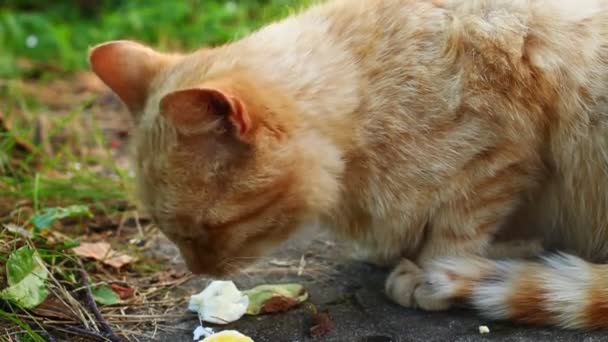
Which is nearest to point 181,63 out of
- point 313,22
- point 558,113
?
point 313,22

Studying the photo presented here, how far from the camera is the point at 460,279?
2162 mm

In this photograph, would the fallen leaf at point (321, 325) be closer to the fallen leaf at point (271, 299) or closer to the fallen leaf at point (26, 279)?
the fallen leaf at point (271, 299)

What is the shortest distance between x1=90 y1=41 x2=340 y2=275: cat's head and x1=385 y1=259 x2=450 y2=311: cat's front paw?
34cm

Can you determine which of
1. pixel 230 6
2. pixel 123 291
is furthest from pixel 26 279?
pixel 230 6

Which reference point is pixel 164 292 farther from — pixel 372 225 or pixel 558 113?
pixel 558 113

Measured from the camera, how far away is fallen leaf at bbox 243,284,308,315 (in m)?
2.28

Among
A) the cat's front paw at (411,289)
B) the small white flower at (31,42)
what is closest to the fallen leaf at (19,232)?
the cat's front paw at (411,289)

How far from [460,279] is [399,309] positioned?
22cm

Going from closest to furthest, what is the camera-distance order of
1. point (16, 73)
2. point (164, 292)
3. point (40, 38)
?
point (164, 292)
point (16, 73)
point (40, 38)

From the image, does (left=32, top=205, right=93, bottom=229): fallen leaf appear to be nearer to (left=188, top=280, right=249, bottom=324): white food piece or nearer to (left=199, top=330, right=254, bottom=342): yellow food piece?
(left=188, top=280, right=249, bottom=324): white food piece

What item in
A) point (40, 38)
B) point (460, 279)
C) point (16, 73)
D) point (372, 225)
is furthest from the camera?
point (40, 38)

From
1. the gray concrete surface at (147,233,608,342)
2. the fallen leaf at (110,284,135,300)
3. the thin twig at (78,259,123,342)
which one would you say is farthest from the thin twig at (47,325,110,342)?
the fallen leaf at (110,284,135,300)

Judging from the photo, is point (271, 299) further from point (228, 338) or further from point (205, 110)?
point (205, 110)

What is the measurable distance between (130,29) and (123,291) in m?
3.34
